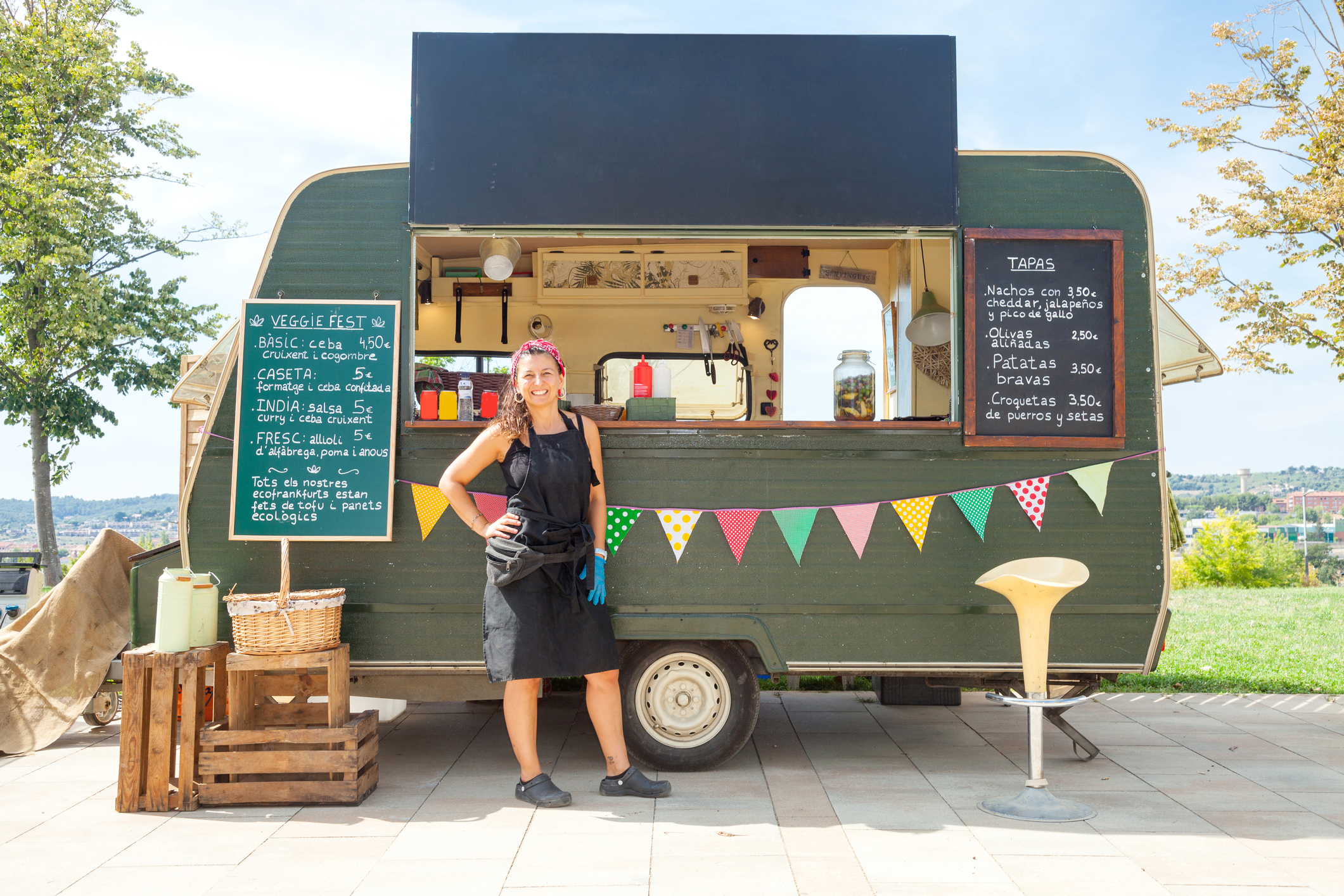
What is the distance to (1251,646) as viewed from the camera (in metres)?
8.68

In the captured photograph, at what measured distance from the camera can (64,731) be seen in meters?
4.99

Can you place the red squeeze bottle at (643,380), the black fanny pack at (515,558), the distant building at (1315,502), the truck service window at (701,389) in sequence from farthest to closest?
the distant building at (1315,502), the truck service window at (701,389), the red squeeze bottle at (643,380), the black fanny pack at (515,558)

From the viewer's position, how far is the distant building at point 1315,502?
167 feet

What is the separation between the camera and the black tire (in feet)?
18.7

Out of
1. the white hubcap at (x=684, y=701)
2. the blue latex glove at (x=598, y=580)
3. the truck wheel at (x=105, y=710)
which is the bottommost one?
the truck wheel at (x=105, y=710)

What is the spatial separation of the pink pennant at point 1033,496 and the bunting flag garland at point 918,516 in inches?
15.6

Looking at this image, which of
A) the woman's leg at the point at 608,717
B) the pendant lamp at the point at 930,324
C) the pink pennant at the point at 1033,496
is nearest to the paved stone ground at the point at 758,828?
the woman's leg at the point at 608,717

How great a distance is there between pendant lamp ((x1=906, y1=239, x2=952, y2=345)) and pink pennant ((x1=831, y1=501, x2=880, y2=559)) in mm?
1888

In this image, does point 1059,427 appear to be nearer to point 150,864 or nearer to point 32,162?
point 150,864

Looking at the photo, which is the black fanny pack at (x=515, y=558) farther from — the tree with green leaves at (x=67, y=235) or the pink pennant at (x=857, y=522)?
the tree with green leaves at (x=67, y=235)

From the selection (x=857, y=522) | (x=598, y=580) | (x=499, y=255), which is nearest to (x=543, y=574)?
(x=598, y=580)

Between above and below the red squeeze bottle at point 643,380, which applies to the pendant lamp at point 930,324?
above

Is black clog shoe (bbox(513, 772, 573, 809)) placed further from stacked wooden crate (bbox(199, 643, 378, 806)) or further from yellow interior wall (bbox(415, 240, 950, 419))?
yellow interior wall (bbox(415, 240, 950, 419))

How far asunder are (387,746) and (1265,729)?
5.03 m
